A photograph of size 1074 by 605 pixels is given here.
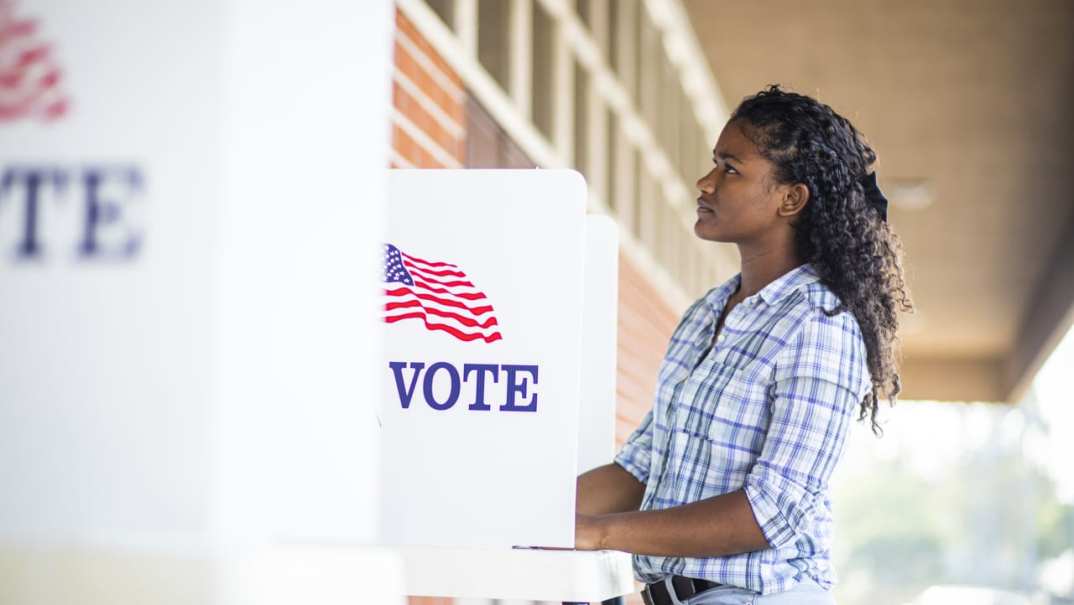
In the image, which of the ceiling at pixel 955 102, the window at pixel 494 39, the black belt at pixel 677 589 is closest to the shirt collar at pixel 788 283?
the black belt at pixel 677 589

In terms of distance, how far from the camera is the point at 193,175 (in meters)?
0.65

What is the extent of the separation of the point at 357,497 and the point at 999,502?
44.3m

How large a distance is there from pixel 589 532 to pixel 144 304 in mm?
1347

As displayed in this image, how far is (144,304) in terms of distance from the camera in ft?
2.15

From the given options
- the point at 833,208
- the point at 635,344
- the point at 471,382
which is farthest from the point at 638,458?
the point at 635,344

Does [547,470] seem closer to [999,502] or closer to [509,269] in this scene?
[509,269]

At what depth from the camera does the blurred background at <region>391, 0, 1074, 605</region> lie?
194 inches

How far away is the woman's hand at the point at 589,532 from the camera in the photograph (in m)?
1.92

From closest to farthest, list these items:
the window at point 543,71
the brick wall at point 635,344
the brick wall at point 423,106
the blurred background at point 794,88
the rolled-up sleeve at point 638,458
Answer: the rolled-up sleeve at point 638,458, the brick wall at point 423,106, the blurred background at point 794,88, the window at point 543,71, the brick wall at point 635,344

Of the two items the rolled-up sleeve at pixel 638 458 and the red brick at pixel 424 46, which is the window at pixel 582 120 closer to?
the red brick at pixel 424 46

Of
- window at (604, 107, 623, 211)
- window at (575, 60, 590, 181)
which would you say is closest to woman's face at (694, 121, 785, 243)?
window at (575, 60, 590, 181)

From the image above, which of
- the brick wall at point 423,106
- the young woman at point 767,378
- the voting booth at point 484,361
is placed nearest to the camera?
the voting booth at point 484,361

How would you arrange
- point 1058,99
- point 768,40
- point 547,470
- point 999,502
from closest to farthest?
point 547,470 → point 768,40 → point 1058,99 → point 999,502

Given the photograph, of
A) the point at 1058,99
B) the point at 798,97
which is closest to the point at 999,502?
the point at 1058,99
